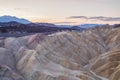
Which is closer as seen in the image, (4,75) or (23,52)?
(4,75)

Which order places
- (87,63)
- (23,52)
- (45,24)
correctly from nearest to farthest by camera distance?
1. (23,52)
2. (87,63)
3. (45,24)

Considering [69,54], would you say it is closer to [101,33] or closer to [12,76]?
[12,76]

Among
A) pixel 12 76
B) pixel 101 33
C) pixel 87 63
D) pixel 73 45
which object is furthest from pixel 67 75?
pixel 101 33

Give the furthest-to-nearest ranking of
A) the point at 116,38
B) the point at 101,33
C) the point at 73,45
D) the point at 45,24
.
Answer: the point at 45,24 < the point at 101,33 < the point at 116,38 < the point at 73,45

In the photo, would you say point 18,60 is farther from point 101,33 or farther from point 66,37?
point 101,33

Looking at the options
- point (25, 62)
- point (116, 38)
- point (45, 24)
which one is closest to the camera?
point (25, 62)

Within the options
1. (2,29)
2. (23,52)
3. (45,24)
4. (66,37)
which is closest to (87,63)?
(66,37)
